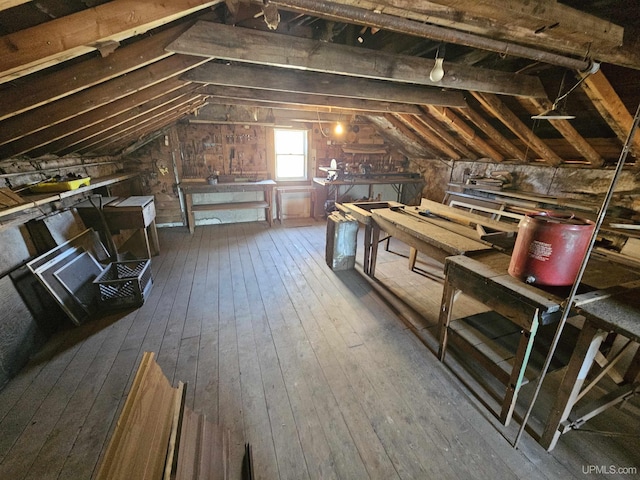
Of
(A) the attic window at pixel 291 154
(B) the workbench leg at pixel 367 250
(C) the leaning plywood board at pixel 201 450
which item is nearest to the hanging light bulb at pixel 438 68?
(B) the workbench leg at pixel 367 250

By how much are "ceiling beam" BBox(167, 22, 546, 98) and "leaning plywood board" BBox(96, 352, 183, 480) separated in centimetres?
181

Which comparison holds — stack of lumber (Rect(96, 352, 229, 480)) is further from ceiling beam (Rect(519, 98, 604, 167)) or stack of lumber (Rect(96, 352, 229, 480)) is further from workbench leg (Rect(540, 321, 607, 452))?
ceiling beam (Rect(519, 98, 604, 167))

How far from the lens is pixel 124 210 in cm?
317

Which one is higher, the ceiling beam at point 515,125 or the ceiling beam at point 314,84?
the ceiling beam at point 314,84

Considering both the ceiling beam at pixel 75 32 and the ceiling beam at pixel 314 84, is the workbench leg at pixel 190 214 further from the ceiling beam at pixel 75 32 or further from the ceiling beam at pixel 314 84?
the ceiling beam at pixel 75 32

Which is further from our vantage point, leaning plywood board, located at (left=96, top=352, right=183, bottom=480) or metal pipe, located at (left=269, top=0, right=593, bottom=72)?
metal pipe, located at (left=269, top=0, right=593, bottom=72)

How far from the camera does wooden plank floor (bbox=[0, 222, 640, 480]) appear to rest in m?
1.37

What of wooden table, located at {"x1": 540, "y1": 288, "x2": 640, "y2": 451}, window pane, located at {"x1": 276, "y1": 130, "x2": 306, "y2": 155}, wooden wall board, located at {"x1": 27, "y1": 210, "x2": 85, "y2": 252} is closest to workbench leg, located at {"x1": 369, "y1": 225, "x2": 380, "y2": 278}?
wooden table, located at {"x1": 540, "y1": 288, "x2": 640, "y2": 451}

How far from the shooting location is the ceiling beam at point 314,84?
2.31 metres

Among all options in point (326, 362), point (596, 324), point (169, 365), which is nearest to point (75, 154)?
point (169, 365)

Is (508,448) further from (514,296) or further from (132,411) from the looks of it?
(132,411)

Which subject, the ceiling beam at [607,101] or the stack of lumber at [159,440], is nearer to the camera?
the stack of lumber at [159,440]

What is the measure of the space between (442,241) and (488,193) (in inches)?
123

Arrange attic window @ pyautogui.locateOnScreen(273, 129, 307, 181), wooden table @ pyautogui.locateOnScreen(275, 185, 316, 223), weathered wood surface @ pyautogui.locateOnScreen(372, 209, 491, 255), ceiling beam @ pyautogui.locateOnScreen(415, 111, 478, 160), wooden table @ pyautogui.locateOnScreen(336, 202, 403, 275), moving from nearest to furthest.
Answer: weathered wood surface @ pyautogui.locateOnScreen(372, 209, 491, 255) → wooden table @ pyautogui.locateOnScreen(336, 202, 403, 275) → ceiling beam @ pyautogui.locateOnScreen(415, 111, 478, 160) → wooden table @ pyautogui.locateOnScreen(275, 185, 316, 223) → attic window @ pyautogui.locateOnScreen(273, 129, 307, 181)
